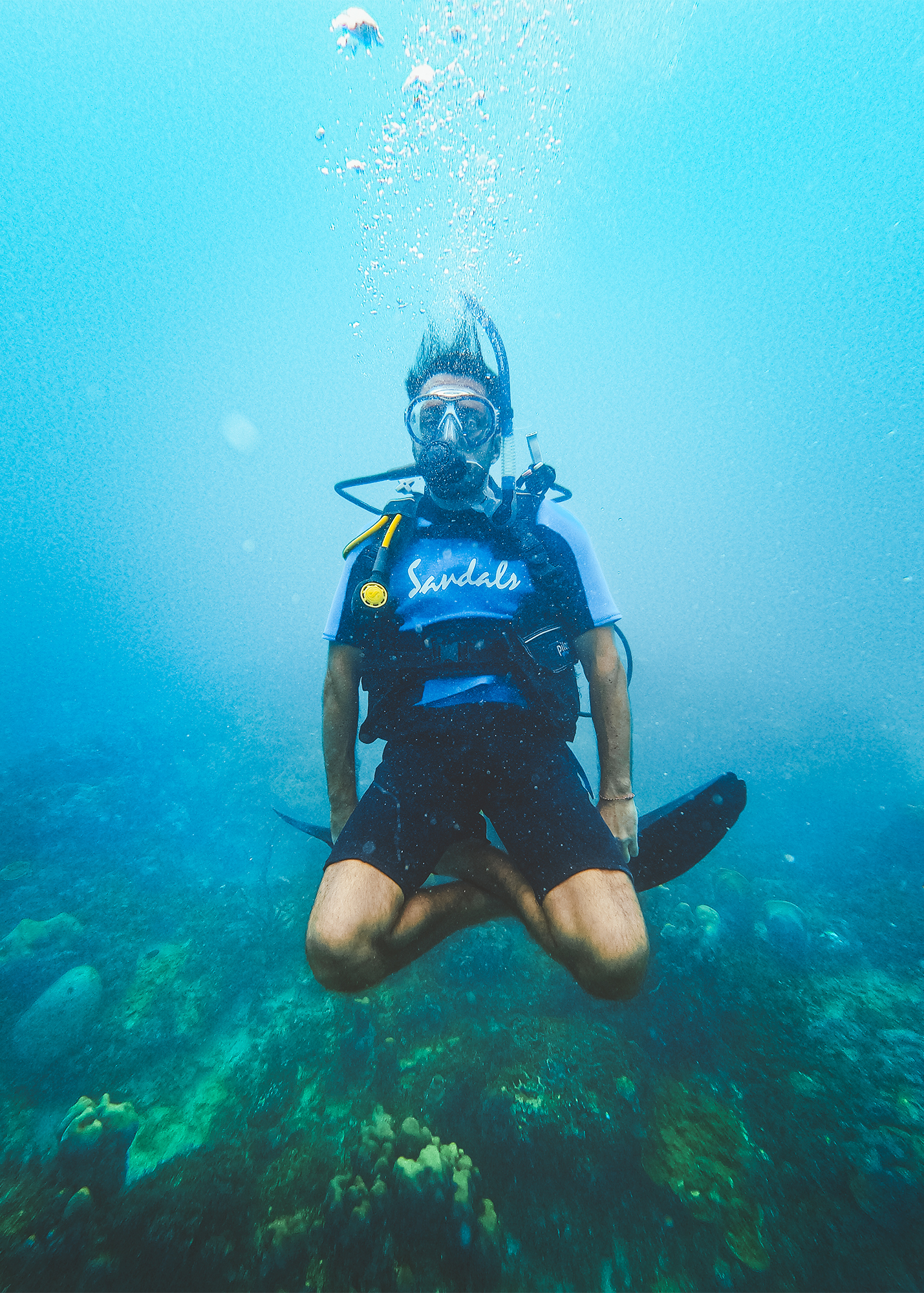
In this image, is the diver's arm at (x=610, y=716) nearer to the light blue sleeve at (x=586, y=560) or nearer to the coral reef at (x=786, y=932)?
the light blue sleeve at (x=586, y=560)

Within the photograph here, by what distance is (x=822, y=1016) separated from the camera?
15.8 feet

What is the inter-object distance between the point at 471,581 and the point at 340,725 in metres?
1.11

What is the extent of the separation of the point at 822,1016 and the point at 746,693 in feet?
72.4

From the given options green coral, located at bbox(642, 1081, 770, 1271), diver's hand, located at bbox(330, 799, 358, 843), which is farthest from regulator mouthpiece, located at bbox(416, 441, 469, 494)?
green coral, located at bbox(642, 1081, 770, 1271)

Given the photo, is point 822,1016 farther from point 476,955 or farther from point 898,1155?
point 476,955

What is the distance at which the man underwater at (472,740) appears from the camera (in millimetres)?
1807

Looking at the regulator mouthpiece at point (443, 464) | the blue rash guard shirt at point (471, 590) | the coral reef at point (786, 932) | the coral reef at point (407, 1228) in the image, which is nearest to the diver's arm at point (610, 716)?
the blue rash guard shirt at point (471, 590)

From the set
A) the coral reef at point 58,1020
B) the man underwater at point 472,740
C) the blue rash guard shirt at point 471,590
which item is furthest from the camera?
the coral reef at point 58,1020

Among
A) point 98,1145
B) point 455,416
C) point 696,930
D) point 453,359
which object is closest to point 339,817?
point 455,416

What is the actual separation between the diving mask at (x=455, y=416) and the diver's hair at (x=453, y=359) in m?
0.24

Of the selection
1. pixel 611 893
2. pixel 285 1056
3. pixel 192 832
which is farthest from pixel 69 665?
pixel 611 893

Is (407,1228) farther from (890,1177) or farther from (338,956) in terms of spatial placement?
(890,1177)

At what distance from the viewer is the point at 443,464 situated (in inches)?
103

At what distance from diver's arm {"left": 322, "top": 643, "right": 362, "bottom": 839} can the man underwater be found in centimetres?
1
